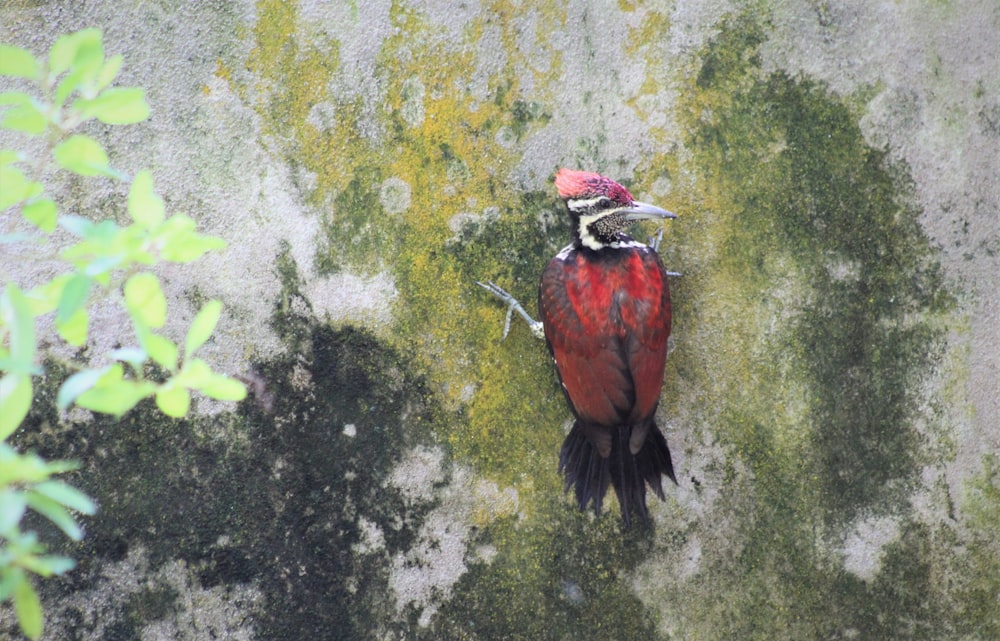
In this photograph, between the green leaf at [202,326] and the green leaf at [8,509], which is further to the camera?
the green leaf at [202,326]

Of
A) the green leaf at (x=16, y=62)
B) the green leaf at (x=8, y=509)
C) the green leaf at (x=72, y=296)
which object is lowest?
the green leaf at (x=8, y=509)

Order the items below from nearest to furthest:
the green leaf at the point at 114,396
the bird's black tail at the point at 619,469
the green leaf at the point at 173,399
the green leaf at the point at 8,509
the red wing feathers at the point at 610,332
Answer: the green leaf at the point at 8,509 → the green leaf at the point at 114,396 → the green leaf at the point at 173,399 → the red wing feathers at the point at 610,332 → the bird's black tail at the point at 619,469

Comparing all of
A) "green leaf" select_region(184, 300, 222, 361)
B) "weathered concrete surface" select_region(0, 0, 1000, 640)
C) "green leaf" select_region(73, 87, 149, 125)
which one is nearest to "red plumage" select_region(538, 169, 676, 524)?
"weathered concrete surface" select_region(0, 0, 1000, 640)

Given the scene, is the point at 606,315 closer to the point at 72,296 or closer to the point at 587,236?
the point at 587,236

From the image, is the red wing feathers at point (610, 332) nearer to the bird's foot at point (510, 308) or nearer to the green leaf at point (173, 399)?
the bird's foot at point (510, 308)

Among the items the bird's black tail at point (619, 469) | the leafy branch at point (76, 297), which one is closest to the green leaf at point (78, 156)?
the leafy branch at point (76, 297)

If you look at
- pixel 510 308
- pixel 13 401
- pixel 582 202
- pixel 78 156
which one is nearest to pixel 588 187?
pixel 582 202
